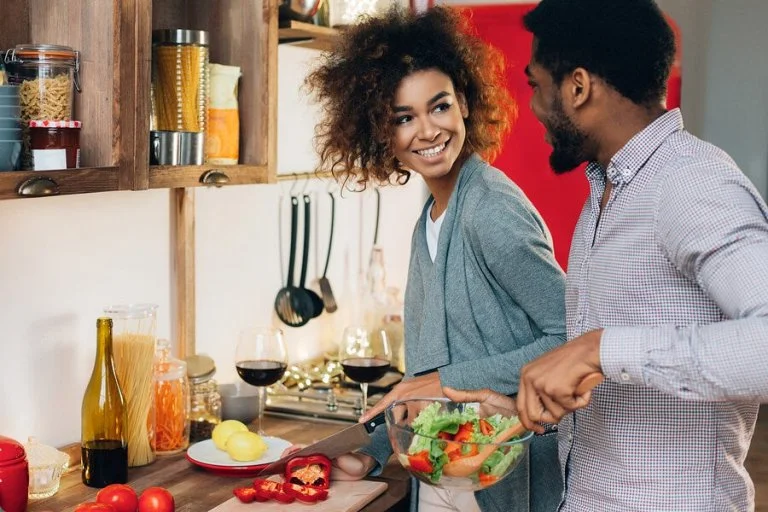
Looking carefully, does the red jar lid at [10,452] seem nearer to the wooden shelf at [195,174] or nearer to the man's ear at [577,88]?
the wooden shelf at [195,174]

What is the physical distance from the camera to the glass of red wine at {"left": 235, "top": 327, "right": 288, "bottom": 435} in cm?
210

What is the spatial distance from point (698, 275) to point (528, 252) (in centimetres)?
60

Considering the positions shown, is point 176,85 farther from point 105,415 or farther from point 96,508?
point 96,508

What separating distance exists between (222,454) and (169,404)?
0.16 m

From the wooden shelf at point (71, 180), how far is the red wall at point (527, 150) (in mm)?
1806

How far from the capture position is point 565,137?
137 cm

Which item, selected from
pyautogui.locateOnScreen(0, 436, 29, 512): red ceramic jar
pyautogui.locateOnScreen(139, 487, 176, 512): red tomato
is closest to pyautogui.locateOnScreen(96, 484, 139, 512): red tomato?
pyautogui.locateOnScreen(139, 487, 176, 512): red tomato

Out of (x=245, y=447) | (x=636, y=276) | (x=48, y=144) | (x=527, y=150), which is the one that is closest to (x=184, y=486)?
(x=245, y=447)

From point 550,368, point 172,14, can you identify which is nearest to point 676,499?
point 550,368

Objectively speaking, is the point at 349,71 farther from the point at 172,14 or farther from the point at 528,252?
the point at 528,252

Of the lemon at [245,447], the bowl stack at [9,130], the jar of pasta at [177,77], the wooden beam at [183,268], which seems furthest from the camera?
the wooden beam at [183,268]

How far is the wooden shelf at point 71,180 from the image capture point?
1.37 metres

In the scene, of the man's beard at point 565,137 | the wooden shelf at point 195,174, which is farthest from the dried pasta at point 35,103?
the man's beard at point 565,137

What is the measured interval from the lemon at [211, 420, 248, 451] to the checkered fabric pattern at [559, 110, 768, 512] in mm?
714
